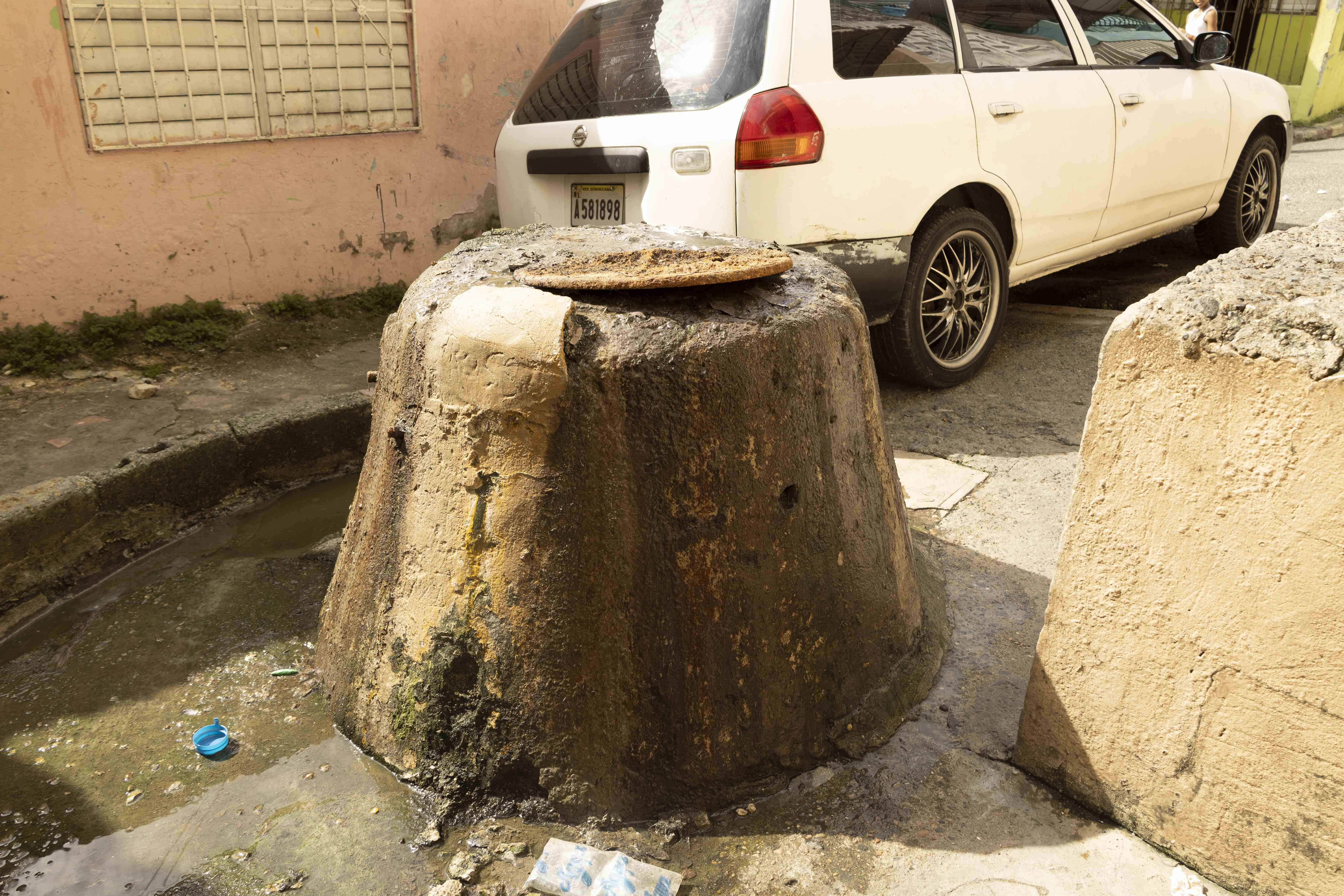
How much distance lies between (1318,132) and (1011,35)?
12172 millimetres

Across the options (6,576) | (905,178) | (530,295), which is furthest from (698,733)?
(905,178)

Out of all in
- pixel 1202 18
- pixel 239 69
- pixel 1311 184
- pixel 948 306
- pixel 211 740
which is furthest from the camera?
pixel 1202 18

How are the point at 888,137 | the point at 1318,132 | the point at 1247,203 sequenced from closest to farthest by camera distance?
the point at 888,137 < the point at 1247,203 < the point at 1318,132

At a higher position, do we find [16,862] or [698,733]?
[698,733]

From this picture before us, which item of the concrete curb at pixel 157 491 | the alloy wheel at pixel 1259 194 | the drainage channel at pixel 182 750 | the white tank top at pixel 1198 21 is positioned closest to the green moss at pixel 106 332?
the concrete curb at pixel 157 491

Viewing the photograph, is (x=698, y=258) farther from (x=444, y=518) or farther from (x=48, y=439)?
(x=48, y=439)

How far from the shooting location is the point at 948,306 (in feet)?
14.4

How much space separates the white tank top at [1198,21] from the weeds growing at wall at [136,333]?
435 inches

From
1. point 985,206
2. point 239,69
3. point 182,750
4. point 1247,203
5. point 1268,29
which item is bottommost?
point 182,750

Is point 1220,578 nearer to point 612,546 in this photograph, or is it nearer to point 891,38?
point 612,546

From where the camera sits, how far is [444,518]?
209 centimetres

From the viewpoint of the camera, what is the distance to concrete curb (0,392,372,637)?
3.10 meters

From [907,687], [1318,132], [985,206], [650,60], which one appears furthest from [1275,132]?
[1318,132]

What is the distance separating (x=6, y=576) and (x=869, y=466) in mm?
2679
